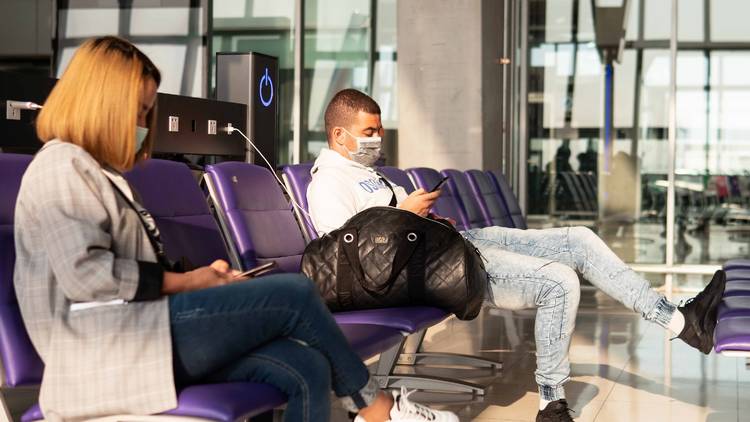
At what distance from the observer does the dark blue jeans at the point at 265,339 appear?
2020 millimetres

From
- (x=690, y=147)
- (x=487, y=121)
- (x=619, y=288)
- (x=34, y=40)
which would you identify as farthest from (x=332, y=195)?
(x=34, y=40)

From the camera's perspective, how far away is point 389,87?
29.2ft

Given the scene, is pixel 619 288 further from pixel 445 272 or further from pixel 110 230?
pixel 110 230

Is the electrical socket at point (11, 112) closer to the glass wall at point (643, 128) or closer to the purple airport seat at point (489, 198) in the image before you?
the purple airport seat at point (489, 198)

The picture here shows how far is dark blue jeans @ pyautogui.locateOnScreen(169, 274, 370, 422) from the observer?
6.63ft

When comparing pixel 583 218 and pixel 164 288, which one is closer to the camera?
pixel 164 288

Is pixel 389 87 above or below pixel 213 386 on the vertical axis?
above

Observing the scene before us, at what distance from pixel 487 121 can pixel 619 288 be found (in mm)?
5070

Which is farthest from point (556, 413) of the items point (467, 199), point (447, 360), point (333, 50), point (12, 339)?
point (333, 50)

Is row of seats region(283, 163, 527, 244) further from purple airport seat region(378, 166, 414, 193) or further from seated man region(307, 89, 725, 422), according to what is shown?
seated man region(307, 89, 725, 422)

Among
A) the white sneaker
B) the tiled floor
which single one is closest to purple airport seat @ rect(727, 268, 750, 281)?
the tiled floor

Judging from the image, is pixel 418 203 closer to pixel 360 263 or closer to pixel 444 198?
pixel 360 263

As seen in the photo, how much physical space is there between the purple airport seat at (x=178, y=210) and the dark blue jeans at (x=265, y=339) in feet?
2.11

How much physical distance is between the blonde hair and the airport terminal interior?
3096mm
